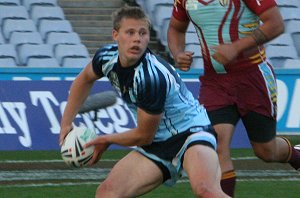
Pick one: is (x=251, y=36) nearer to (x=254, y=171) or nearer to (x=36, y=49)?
(x=254, y=171)

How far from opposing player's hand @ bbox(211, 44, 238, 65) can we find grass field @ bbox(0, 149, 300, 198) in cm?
250

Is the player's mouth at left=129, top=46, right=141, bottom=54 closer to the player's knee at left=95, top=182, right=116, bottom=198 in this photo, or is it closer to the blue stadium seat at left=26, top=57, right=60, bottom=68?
the player's knee at left=95, top=182, right=116, bottom=198

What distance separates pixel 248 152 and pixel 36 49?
3682mm

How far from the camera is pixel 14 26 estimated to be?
1534cm

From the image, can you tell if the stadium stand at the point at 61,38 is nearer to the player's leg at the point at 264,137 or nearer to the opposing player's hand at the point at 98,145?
the player's leg at the point at 264,137

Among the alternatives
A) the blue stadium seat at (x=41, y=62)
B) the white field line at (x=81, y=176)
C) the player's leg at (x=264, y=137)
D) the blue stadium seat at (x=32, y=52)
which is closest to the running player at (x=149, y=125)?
the player's leg at (x=264, y=137)

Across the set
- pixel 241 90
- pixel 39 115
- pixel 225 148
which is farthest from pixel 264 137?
pixel 39 115

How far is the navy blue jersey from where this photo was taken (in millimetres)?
6156

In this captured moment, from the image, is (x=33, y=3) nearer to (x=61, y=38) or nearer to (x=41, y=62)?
(x=61, y=38)

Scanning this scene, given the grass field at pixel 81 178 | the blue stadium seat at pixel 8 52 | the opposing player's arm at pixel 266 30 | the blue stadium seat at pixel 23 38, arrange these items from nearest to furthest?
the opposing player's arm at pixel 266 30 → the grass field at pixel 81 178 → the blue stadium seat at pixel 8 52 → the blue stadium seat at pixel 23 38

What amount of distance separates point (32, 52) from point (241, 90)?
7546mm

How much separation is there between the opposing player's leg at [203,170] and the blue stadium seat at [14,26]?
9375mm

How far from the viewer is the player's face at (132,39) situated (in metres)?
6.09

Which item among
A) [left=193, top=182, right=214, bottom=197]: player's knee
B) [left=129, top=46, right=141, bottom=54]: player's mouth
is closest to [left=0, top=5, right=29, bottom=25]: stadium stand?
[left=129, top=46, right=141, bottom=54]: player's mouth
